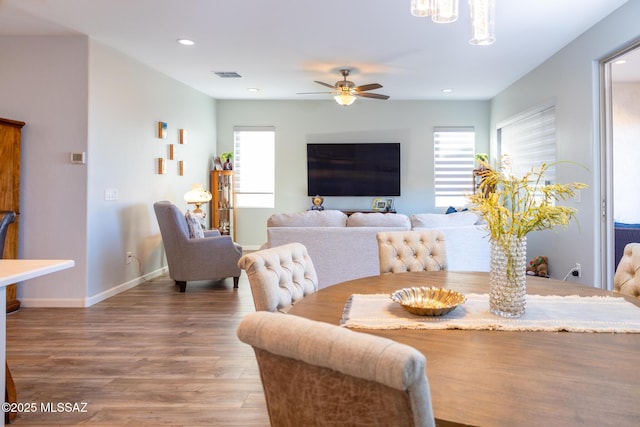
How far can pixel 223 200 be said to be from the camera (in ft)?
23.1

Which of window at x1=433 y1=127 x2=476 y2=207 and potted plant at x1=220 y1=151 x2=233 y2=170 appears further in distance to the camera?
window at x1=433 y1=127 x2=476 y2=207

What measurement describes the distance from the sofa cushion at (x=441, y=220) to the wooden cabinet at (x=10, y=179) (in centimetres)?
383

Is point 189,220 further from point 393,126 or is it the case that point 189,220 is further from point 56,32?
point 393,126

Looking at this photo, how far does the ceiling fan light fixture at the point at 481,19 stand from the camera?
1.96 metres

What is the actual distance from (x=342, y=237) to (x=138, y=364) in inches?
82.6

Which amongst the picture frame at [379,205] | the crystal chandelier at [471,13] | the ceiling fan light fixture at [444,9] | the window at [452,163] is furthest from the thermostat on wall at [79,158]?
the window at [452,163]

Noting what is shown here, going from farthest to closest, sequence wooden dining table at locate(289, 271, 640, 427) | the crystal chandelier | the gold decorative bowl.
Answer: the crystal chandelier < the gold decorative bowl < wooden dining table at locate(289, 271, 640, 427)

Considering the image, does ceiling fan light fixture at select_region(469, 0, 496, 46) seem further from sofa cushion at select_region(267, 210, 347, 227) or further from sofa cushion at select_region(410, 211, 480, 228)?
sofa cushion at select_region(267, 210, 347, 227)

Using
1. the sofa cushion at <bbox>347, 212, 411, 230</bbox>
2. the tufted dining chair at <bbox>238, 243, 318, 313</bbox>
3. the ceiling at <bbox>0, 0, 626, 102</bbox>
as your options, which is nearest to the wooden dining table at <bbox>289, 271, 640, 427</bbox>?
the tufted dining chair at <bbox>238, 243, 318, 313</bbox>

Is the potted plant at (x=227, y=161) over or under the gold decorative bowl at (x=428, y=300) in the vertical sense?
over

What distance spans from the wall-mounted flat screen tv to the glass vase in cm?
582

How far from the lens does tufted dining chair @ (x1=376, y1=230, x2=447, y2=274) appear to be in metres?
2.28

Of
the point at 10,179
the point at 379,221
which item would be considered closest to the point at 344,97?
the point at 379,221

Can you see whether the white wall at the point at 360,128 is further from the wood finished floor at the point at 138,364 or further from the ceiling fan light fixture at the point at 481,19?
the ceiling fan light fixture at the point at 481,19
